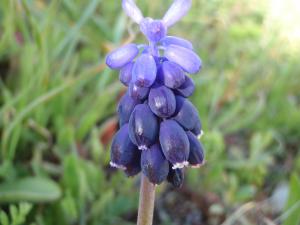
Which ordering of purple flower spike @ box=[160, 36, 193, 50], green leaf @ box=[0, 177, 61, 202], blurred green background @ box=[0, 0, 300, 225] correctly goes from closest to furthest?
purple flower spike @ box=[160, 36, 193, 50] → green leaf @ box=[0, 177, 61, 202] → blurred green background @ box=[0, 0, 300, 225]

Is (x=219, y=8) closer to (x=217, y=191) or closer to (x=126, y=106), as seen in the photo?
(x=217, y=191)

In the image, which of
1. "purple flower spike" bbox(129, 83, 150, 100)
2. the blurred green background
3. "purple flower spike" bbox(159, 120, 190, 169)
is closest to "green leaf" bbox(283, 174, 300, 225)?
the blurred green background

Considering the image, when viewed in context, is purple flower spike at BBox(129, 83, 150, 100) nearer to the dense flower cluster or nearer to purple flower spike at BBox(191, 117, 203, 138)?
the dense flower cluster

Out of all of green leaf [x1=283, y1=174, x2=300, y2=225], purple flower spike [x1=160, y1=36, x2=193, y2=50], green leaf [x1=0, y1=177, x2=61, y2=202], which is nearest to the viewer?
purple flower spike [x1=160, y1=36, x2=193, y2=50]

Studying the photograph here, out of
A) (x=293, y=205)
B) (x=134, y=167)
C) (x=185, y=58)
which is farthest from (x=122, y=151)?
(x=293, y=205)

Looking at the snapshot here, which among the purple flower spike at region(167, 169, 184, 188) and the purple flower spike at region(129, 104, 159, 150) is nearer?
the purple flower spike at region(129, 104, 159, 150)

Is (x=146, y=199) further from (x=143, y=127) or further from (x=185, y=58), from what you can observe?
(x=185, y=58)

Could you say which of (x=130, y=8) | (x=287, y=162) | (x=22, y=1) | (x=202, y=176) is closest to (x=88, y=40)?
(x=22, y=1)
